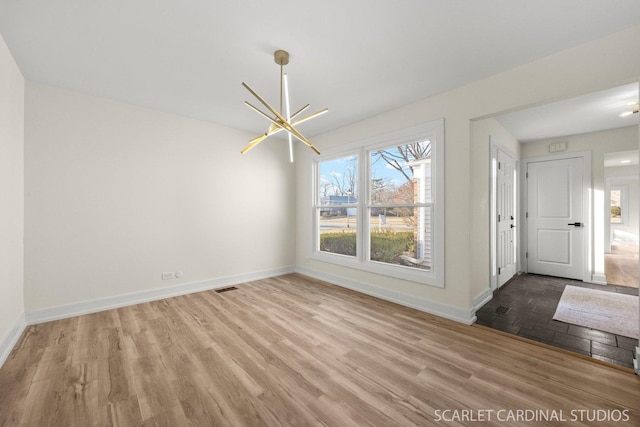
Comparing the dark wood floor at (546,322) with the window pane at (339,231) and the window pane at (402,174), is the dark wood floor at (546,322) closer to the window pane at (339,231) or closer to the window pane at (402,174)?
the window pane at (402,174)

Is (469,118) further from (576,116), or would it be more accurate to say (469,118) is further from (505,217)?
(505,217)

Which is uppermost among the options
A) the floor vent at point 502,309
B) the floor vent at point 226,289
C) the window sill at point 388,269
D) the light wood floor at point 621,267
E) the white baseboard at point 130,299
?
the window sill at point 388,269

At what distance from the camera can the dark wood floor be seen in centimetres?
229

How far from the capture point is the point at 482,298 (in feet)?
11.1

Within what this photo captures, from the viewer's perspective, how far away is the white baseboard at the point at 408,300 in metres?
2.89

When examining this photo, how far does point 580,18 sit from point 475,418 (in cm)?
289

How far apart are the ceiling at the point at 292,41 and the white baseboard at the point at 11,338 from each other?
2.58 meters

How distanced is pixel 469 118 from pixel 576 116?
7.25 feet

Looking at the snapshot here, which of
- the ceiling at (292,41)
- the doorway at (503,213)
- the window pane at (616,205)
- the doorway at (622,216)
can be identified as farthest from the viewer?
the window pane at (616,205)

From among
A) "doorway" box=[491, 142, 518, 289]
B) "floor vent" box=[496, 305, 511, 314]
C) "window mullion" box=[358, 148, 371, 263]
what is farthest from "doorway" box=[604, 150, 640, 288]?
"window mullion" box=[358, 148, 371, 263]

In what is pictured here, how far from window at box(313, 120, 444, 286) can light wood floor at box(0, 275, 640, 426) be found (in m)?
0.90

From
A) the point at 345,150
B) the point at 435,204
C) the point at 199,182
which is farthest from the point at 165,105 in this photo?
the point at 435,204

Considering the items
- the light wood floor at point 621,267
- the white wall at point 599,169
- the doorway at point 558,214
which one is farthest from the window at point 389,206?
the white wall at point 599,169

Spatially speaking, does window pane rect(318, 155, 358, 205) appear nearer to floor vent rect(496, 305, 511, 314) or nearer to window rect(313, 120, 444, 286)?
window rect(313, 120, 444, 286)
